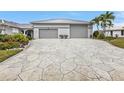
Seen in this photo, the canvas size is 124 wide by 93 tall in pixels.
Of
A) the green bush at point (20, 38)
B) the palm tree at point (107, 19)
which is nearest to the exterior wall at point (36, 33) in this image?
the green bush at point (20, 38)

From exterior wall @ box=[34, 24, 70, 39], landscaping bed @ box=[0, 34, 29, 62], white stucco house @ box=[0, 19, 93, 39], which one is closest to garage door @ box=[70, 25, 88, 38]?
white stucco house @ box=[0, 19, 93, 39]

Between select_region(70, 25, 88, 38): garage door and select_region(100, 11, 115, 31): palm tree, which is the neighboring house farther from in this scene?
select_region(70, 25, 88, 38): garage door

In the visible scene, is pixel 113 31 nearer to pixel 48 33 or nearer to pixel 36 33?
pixel 48 33

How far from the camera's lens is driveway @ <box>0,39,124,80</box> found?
646 cm

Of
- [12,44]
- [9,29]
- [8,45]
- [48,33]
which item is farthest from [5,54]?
[9,29]

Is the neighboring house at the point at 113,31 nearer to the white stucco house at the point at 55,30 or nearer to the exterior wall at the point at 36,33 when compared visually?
the white stucco house at the point at 55,30

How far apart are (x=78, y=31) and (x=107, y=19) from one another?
17.7 feet

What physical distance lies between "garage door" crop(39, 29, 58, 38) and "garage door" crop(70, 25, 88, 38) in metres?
1.21

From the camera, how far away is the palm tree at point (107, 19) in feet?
27.0
